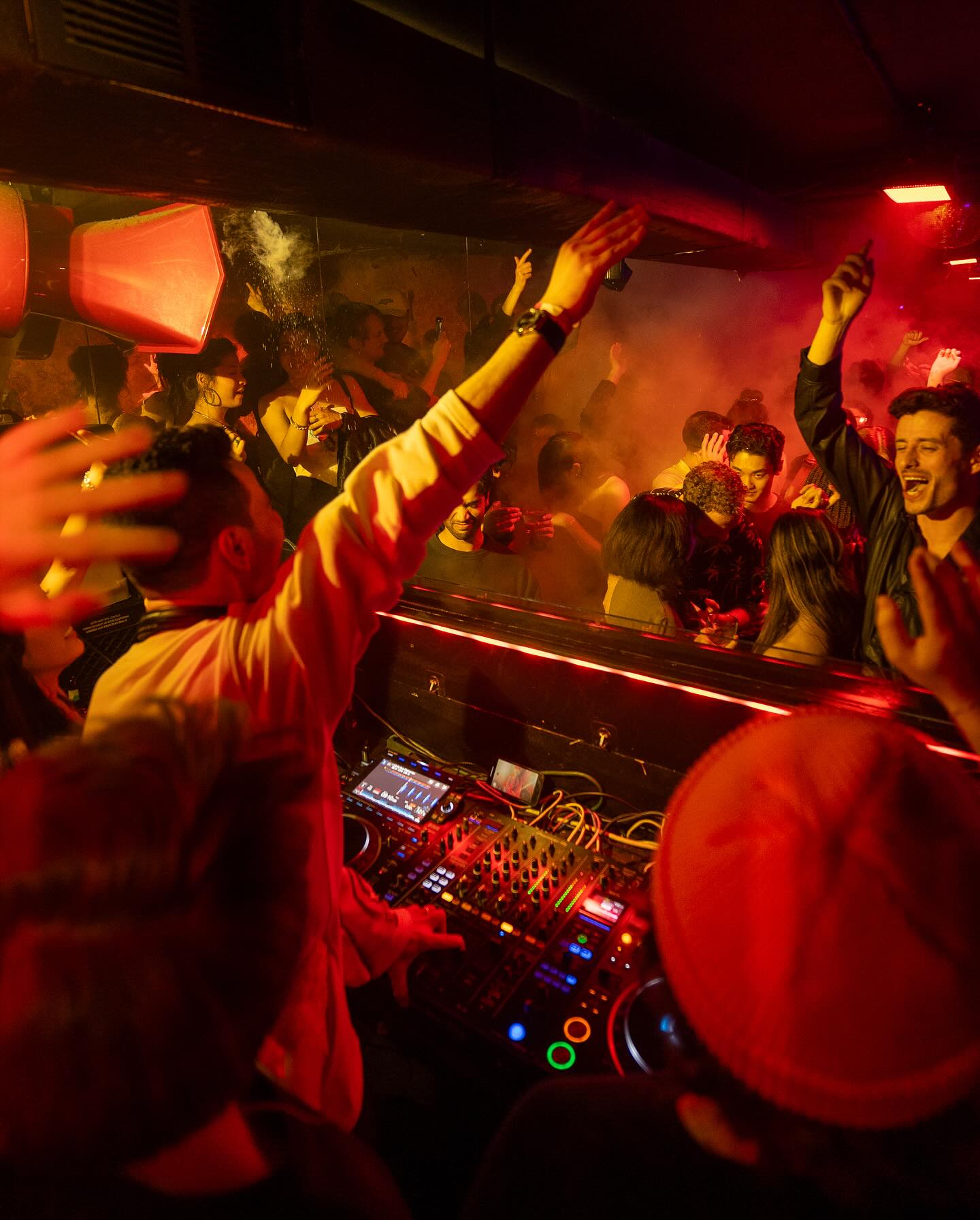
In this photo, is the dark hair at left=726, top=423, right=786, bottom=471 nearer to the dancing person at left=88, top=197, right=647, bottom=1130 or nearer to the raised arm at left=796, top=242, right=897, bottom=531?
the raised arm at left=796, top=242, right=897, bottom=531

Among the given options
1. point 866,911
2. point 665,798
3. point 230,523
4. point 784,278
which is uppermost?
point 784,278

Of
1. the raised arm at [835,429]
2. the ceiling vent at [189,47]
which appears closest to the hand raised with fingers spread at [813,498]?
the raised arm at [835,429]

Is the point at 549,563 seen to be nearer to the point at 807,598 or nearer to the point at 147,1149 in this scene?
the point at 807,598

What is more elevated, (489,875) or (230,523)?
(230,523)

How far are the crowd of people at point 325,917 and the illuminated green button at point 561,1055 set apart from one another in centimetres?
34

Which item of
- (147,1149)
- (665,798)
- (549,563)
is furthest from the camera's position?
(549,563)

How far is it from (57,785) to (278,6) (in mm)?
1464

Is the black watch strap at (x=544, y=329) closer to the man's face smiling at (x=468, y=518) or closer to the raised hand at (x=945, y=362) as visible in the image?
the man's face smiling at (x=468, y=518)

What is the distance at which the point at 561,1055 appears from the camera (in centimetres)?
118

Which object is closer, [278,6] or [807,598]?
[278,6]

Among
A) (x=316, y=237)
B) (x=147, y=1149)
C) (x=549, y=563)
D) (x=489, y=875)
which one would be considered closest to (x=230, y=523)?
(x=147, y=1149)

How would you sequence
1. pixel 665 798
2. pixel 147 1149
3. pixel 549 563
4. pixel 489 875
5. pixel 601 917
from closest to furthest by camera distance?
pixel 147 1149 → pixel 601 917 → pixel 489 875 → pixel 665 798 → pixel 549 563

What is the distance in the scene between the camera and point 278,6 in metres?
1.25

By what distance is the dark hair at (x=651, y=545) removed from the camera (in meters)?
2.70
